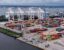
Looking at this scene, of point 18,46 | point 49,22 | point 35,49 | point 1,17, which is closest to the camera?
point 35,49

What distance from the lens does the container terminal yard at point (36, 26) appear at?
515cm

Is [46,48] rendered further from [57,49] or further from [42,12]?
[42,12]

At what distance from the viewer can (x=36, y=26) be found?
7039 millimetres

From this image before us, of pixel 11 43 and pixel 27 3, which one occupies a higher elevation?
pixel 27 3

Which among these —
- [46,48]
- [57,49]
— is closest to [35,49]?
[46,48]

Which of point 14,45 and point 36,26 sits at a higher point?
point 36,26

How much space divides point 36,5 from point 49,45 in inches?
157

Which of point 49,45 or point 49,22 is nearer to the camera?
point 49,45

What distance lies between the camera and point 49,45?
15.6 feet

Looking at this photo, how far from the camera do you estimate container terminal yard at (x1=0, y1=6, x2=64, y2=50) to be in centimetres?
515

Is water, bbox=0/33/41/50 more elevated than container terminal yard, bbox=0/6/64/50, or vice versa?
container terminal yard, bbox=0/6/64/50

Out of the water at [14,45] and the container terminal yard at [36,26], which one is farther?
the container terminal yard at [36,26]

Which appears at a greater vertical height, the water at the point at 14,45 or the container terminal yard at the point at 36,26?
the container terminal yard at the point at 36,26

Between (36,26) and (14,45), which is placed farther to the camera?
(36,26)
